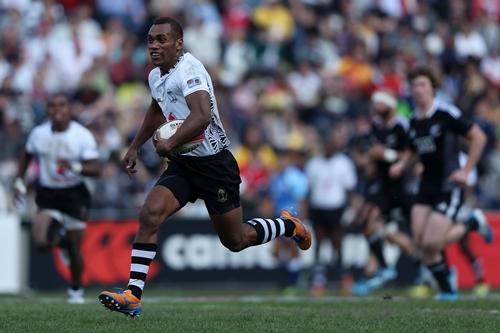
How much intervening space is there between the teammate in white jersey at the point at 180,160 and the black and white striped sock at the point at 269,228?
0.38ft

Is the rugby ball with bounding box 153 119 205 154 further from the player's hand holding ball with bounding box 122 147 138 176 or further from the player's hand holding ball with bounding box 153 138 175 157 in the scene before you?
the player's hand holding ball with bounding box 122 147 138 176

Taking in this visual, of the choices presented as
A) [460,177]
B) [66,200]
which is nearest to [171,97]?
[460,177]

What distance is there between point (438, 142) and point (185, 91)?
4977mm

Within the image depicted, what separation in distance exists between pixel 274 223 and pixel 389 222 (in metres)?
6.97

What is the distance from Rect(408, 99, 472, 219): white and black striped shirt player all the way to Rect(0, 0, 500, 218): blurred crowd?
6740mm

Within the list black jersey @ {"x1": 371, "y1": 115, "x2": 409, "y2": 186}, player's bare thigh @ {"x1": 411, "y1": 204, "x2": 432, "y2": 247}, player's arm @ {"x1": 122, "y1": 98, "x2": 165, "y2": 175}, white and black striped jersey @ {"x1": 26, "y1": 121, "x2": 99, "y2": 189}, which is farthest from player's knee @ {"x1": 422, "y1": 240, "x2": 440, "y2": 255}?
player's arm @ {"x1": 122, "y1": 98, "x2": 165, "y2": 175}

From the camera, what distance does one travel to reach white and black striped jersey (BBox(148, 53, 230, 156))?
10039 mm

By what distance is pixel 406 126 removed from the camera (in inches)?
595

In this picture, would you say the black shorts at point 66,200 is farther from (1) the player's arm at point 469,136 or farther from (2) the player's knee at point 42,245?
(1) the player's arm at point 469,136

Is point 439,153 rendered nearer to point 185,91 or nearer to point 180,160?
point 180,160

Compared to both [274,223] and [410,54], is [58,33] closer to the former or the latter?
[410,54]

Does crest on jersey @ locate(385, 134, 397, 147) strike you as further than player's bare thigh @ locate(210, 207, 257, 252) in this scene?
Yes

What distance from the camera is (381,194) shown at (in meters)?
17.8

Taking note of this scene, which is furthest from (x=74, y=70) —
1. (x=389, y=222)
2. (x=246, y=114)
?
(x=389, y=222)
